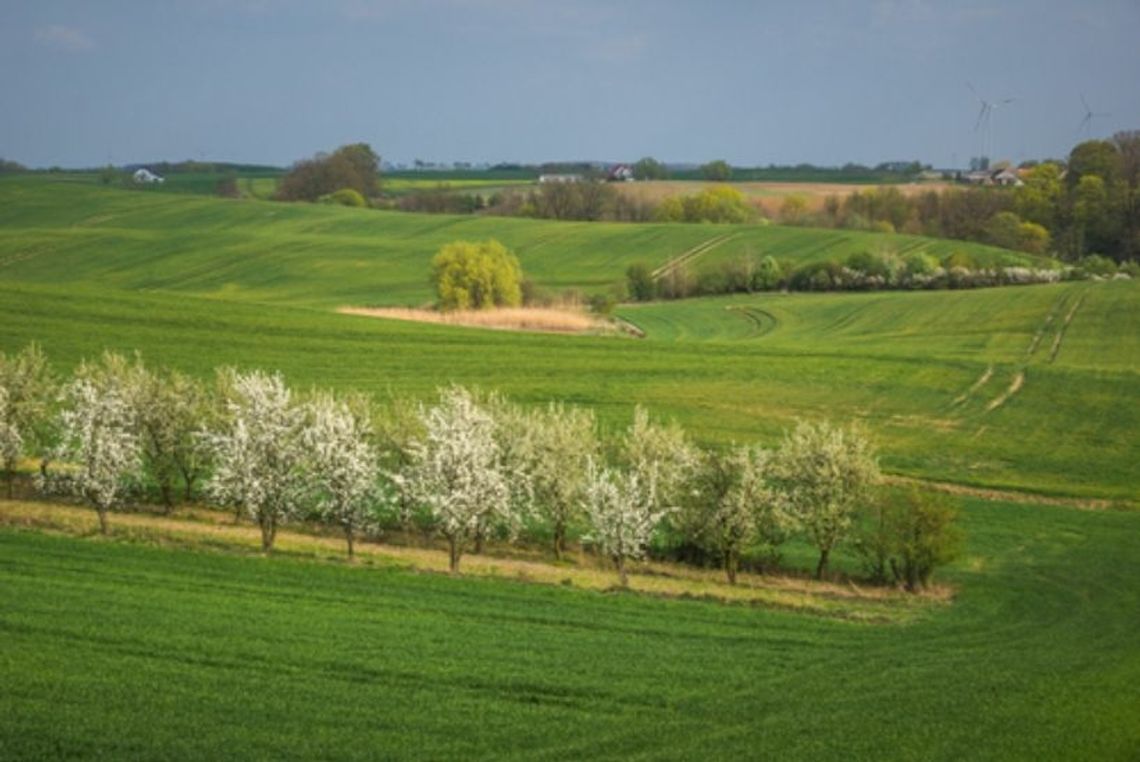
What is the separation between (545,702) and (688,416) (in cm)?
4159

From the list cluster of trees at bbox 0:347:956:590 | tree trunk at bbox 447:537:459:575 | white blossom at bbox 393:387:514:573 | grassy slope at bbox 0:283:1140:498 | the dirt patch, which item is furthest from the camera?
the dirt patch

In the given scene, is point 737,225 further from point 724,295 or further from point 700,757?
point 700,757

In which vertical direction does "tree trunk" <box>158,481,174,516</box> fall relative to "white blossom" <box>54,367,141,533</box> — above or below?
below

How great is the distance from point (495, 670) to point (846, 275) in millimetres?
106142

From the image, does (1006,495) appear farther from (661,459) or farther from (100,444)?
(100,444)

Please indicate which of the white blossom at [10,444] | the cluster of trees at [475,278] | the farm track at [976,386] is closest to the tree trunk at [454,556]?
the white blossom at [10,444]

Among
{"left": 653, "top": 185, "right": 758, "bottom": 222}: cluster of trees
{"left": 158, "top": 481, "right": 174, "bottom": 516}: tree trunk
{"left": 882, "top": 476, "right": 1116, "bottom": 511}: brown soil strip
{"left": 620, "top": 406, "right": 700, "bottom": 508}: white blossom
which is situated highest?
{"left": 653, "top": 185, "right": 758, "bottom": 222}: cluster of trees

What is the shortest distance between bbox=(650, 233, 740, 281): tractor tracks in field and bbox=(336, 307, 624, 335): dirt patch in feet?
95.4

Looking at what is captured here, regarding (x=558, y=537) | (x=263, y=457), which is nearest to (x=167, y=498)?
(x=263, y=457)

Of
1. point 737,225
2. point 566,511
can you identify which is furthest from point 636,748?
point 737,225

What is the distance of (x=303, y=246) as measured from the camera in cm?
14825

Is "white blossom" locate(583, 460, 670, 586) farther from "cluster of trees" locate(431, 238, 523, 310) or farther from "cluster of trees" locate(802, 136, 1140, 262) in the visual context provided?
"cluster of trees" locate(802, 136, 1140, 262)

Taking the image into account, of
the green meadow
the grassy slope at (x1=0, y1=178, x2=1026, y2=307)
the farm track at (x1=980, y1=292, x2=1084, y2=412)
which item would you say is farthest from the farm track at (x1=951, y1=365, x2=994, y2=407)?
the grassy slope at (x1=0, y1=178, x2=1026, y2=307)

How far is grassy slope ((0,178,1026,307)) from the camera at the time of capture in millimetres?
130875
